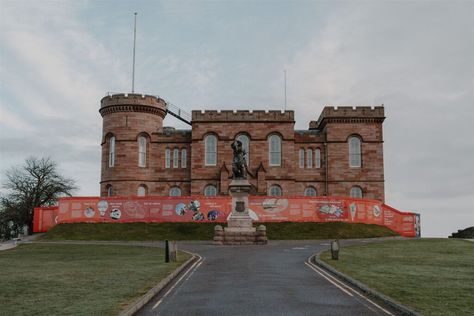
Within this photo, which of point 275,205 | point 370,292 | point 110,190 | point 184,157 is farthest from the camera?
point 184,157

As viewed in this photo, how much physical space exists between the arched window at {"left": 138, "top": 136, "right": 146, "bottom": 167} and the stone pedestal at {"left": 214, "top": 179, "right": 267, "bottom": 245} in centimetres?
2167

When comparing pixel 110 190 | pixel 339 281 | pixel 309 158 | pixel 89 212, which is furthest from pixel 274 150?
pixel 339 281

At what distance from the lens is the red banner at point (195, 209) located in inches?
1703

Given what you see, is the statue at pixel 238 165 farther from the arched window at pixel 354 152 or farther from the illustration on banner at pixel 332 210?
the arched window at pixel 354 152

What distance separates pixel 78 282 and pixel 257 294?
5.25 m

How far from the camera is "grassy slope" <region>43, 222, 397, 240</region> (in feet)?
129

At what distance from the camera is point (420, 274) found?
1742cm

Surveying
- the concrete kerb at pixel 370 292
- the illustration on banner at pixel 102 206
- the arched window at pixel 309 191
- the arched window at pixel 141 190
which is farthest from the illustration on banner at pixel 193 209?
the concrete kerb at pixel 370 292

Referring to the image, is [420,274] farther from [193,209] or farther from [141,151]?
[141,151]

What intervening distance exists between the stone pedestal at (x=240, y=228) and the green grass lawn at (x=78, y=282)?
842 cm

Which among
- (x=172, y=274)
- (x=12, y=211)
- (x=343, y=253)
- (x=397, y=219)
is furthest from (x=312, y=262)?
(x=12, y=211)

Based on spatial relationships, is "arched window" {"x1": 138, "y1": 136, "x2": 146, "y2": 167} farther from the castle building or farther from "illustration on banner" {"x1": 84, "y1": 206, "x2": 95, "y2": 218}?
"illustration on banner" {"x1": 84, "y1": 206, "x2": 95, "y2": 218}

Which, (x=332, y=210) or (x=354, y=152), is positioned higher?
(x=354, y=152)

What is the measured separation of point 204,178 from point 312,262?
3181cm
